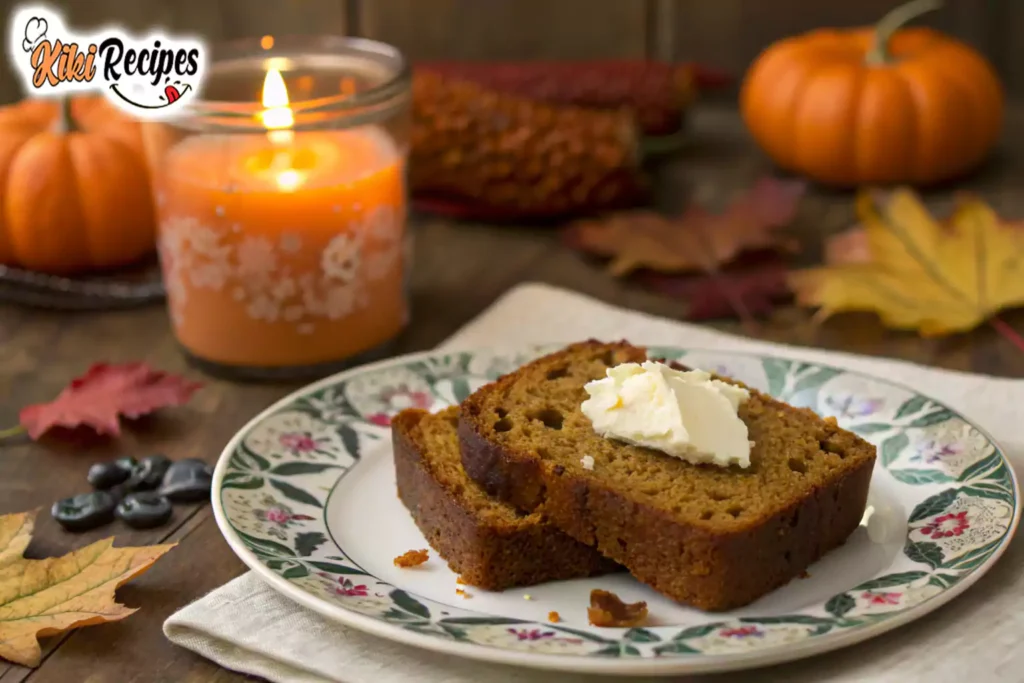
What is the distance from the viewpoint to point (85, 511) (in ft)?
4.65

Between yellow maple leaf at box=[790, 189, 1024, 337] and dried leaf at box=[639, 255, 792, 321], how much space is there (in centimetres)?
9

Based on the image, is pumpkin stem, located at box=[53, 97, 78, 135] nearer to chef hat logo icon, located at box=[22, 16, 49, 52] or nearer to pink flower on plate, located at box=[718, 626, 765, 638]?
chef hat logo icon, located at box=[22, 16, 49, 52]

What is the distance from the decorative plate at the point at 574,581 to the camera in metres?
1.06

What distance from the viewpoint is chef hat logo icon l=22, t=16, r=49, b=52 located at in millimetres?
2207

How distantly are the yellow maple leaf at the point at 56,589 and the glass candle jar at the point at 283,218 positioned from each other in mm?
550

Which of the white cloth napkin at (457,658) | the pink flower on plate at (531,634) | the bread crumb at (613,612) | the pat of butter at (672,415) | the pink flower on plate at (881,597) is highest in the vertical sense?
the pat of butter at (672,415)

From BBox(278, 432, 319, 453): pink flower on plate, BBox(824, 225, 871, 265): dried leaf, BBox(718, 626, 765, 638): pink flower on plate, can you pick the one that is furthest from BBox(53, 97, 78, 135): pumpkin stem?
BBox(718, 626, 765, 638): pink flower on plate

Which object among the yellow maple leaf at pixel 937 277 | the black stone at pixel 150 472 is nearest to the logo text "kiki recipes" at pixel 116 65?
the black stone at pixel 150 472

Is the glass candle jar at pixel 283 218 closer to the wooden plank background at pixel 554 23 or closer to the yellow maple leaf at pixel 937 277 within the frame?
the yellow maple leaf at pixel 937 277

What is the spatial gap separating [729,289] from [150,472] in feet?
3.27

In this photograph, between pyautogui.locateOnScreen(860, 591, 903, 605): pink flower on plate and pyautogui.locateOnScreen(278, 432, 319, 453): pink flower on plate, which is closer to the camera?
pyautogui.locateOnScreen(860, 591, 903, 605): pink flower on plate

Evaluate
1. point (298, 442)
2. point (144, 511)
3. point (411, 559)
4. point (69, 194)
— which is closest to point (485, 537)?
point (411, 559)

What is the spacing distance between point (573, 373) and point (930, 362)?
2.20 feet

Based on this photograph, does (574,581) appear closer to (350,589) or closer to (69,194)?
(350,589)
